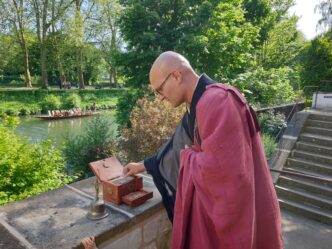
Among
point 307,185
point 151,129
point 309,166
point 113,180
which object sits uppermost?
point 113,180

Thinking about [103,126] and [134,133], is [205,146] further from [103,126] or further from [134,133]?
[103,126]

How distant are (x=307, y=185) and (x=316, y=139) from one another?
65.8 inches

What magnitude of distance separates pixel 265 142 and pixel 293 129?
1.31 metres

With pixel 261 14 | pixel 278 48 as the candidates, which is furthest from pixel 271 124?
pixel 278 48

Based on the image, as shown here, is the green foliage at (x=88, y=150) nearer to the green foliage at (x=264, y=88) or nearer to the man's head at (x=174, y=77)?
the man's head at (x=174, y=77)

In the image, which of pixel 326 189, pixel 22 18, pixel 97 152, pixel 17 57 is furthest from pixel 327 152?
pixel 17 57

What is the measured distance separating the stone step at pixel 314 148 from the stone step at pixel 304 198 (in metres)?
1.37

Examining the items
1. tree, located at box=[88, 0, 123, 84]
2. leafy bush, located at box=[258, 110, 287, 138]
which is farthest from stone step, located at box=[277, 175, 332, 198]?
tree, located at box=[88, 0, 123, 84]

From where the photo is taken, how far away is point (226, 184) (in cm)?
111

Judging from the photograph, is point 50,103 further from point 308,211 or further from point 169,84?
point 169,84

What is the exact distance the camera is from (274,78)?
1205 centimetres

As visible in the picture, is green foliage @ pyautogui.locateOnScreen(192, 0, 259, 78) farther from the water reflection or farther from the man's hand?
the water reflection

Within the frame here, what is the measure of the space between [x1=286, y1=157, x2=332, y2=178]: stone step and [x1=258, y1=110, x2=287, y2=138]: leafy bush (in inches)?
60.9

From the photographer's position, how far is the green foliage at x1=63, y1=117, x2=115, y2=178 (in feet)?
22.9
